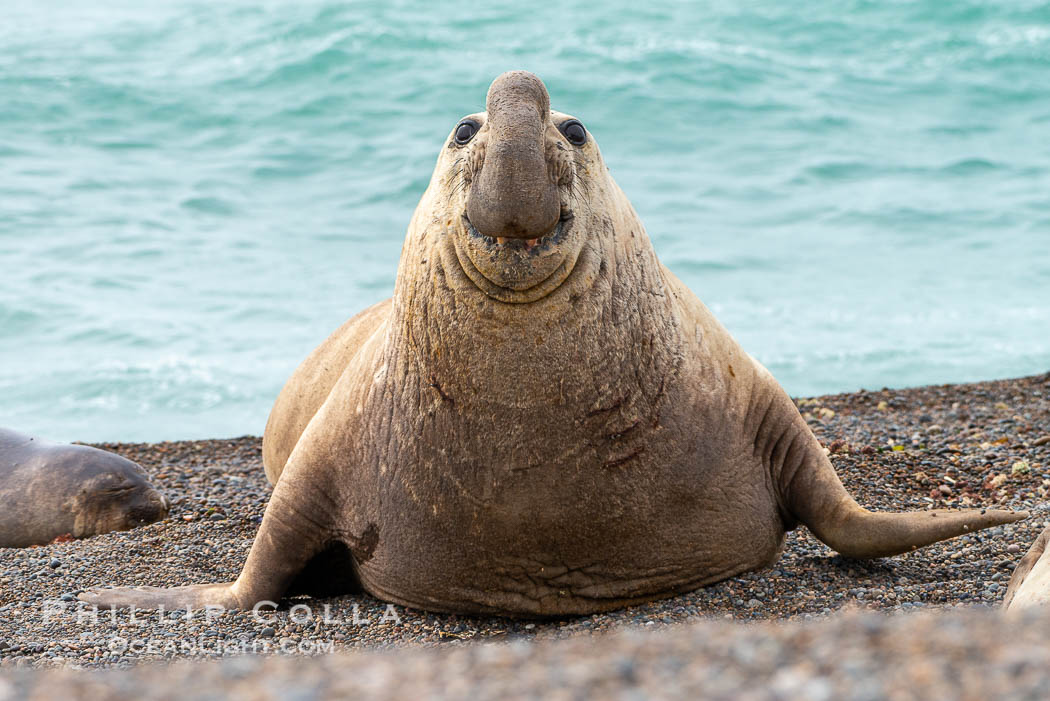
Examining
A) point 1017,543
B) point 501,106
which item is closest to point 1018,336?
point 1017,543

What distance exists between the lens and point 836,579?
427 cm

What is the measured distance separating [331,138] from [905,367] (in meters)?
12.4

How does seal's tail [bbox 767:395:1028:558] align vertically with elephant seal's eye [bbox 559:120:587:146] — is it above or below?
below

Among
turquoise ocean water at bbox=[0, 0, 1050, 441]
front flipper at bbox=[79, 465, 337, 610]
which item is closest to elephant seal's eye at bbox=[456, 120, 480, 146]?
front flipper at bbox=[79, 465, 337, 610]

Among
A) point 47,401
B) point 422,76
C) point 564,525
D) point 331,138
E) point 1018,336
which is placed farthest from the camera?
point 422,76

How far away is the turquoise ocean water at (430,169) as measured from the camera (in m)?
13.0

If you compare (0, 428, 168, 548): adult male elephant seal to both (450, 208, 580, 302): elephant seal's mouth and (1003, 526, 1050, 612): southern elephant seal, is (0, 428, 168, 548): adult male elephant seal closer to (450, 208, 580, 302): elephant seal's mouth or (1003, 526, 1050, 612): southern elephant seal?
(450, 208, 580, 302): elephant seal's mouth

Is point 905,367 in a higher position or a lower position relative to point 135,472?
lower

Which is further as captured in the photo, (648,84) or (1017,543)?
(648,84)

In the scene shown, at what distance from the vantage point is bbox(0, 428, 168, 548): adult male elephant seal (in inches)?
243

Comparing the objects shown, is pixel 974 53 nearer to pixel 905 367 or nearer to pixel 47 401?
pixel 905 367

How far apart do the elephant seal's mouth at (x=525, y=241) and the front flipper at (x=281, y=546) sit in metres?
1.21

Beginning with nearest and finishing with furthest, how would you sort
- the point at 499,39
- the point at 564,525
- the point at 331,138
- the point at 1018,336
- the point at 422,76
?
the point at 564,525 → the point at 1018,336 → the point at 331,138 → the point at 422,76 → the point at 499,39

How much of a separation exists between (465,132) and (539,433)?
3.04 ft
